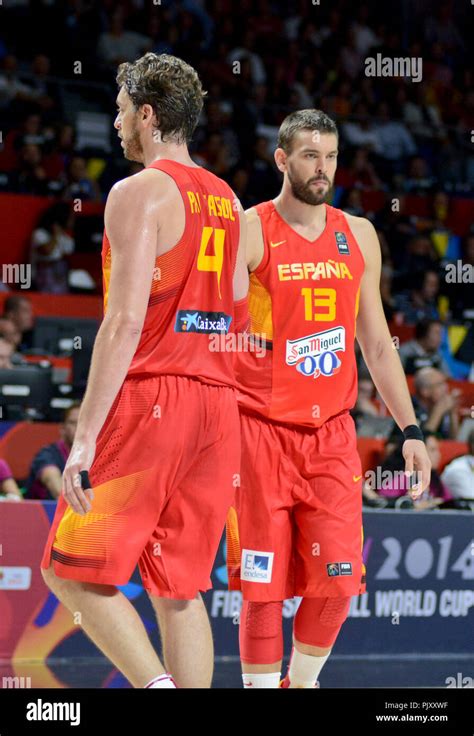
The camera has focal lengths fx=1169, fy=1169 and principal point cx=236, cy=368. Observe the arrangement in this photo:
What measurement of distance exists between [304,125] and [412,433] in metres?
1.30

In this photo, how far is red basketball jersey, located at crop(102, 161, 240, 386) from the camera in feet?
11.4

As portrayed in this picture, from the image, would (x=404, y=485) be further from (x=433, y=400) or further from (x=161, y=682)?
(x=161, y=682)

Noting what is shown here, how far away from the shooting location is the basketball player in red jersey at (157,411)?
10.9ft

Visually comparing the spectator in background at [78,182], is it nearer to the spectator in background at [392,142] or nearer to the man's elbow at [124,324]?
the spectator in background at [392,142]

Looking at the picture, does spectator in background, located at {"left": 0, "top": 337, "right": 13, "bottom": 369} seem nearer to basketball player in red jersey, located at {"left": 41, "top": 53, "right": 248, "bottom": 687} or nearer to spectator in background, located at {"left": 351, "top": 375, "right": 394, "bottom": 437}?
spectator in background, located at {"left": 351, "top": 375, "right": 394, "bottom": 437}

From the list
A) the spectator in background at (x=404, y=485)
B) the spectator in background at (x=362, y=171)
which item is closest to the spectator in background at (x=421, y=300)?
the spectator in background at (x=362, y=171)

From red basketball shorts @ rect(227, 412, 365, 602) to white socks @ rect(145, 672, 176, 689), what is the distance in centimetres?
130

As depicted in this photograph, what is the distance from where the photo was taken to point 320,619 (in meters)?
4.65

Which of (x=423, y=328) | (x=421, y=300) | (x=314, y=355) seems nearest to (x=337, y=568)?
(x=314, y=355)

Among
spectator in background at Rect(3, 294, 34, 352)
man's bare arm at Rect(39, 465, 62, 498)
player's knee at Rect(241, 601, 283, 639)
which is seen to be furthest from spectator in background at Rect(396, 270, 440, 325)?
player's knee at Rect(241, 601, 283, 639)

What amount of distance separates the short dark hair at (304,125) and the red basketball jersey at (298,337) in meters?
0.42

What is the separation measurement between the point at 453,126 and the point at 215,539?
41.4 feet

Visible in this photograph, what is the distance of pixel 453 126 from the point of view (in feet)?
50.0

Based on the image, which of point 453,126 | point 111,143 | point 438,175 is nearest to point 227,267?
point 111,143
